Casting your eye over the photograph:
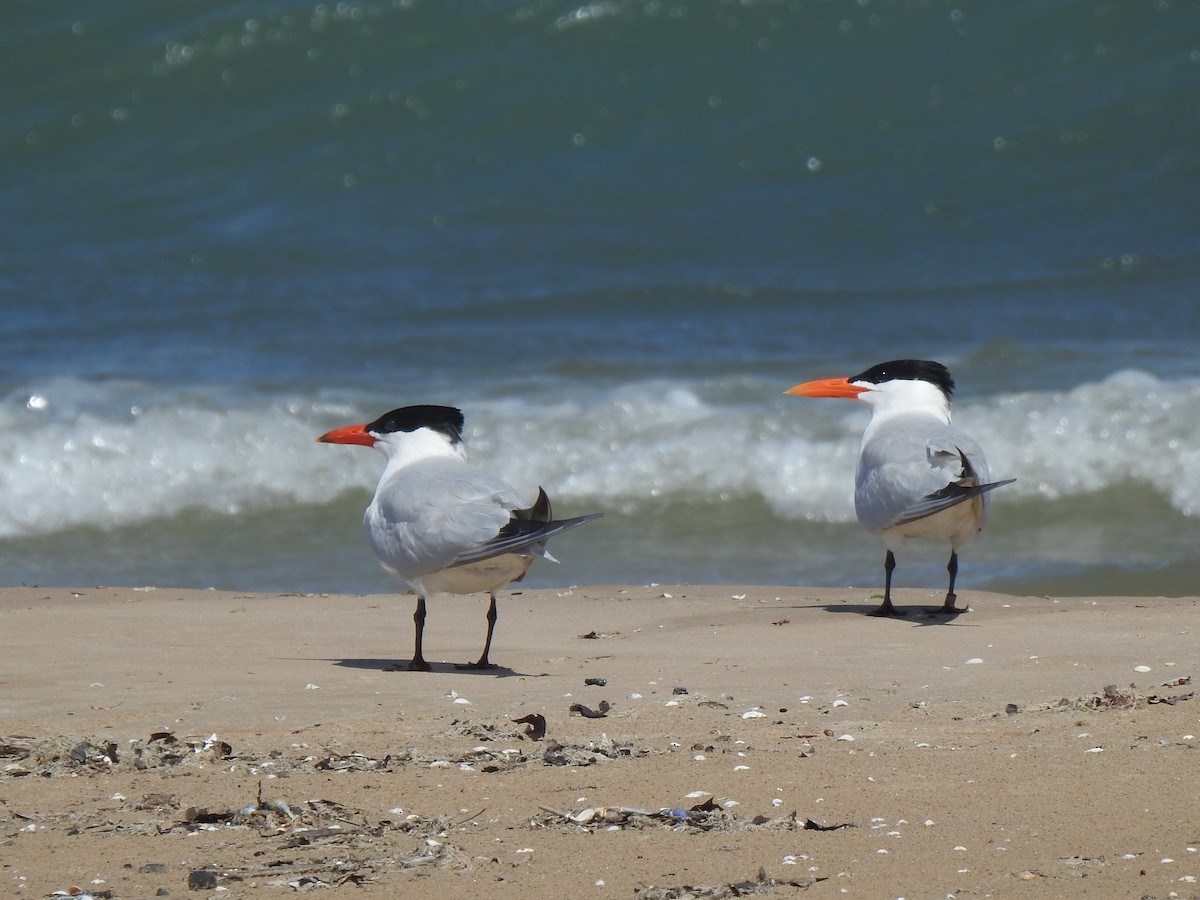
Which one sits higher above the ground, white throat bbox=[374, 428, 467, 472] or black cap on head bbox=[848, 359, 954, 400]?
black cap on head bbox=[848, 359, 954, 400]

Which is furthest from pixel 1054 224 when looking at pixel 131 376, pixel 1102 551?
pixel 131 376

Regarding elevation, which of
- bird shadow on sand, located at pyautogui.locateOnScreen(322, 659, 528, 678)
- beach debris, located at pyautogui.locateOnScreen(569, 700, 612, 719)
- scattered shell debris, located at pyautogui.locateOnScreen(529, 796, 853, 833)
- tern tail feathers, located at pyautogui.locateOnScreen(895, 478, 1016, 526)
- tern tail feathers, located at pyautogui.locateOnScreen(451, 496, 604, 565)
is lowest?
scattered shell debris, located at pyautogui.locateOnScreen(529, 796, 853, 833)

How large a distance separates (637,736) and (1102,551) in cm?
468

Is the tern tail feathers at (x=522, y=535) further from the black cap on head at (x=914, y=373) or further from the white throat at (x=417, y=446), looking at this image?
the black cap on head at (x=914, y=373)

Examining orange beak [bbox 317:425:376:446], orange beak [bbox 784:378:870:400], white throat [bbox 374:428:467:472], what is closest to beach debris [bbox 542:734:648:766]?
white throat [bbox 374:428:467:472]

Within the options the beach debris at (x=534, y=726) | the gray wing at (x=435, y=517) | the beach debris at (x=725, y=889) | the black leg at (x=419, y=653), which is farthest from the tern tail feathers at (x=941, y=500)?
the beach debris at (x=725, y=889)

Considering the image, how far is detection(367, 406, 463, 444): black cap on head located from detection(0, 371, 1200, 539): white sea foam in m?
3.52

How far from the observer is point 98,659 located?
5320 mm

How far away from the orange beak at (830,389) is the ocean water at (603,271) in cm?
118

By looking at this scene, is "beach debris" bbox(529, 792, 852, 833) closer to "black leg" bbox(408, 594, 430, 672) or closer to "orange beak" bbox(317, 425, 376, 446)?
"black leg" bbox(408, 594, 430, 672)

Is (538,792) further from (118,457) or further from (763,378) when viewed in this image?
(763,378)

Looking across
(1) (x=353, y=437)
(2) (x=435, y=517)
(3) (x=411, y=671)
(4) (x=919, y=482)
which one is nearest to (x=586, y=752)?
(3) (x=411, y=671)

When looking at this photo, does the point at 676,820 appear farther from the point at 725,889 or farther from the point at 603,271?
the point at 603,271

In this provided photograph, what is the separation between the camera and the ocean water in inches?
363
